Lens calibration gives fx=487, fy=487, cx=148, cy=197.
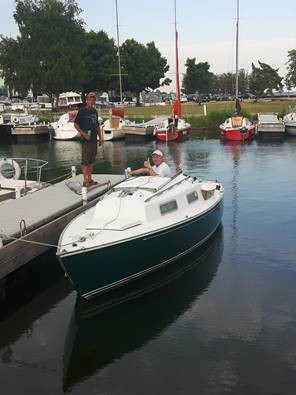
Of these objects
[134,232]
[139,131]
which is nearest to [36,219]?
[134,232]

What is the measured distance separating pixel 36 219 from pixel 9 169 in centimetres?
779

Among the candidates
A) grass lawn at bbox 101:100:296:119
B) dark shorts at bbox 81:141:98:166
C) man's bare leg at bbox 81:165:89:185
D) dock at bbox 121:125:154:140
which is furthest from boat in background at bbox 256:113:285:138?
dark shorts at bbox 81:141:98:166

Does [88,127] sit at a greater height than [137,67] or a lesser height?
lesser

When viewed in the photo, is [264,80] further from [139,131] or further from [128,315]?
[128,315]

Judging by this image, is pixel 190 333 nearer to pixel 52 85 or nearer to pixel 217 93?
pixel 52 85

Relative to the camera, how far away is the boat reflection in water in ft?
30.8

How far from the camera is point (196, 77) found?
395 ft

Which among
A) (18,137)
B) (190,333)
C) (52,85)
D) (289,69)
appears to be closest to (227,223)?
(190,333)

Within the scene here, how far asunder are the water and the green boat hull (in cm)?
48

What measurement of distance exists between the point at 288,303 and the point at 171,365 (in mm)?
3697

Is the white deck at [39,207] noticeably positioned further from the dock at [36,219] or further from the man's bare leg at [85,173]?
the man's bare leg at [85,173]

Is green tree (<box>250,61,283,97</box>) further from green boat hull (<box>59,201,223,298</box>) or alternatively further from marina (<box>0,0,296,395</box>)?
green boat hull (<box>59,201,223,298</box>)

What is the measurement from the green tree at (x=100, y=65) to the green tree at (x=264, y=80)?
27932mm

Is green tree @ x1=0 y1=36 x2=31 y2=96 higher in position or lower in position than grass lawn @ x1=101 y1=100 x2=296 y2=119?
higher
